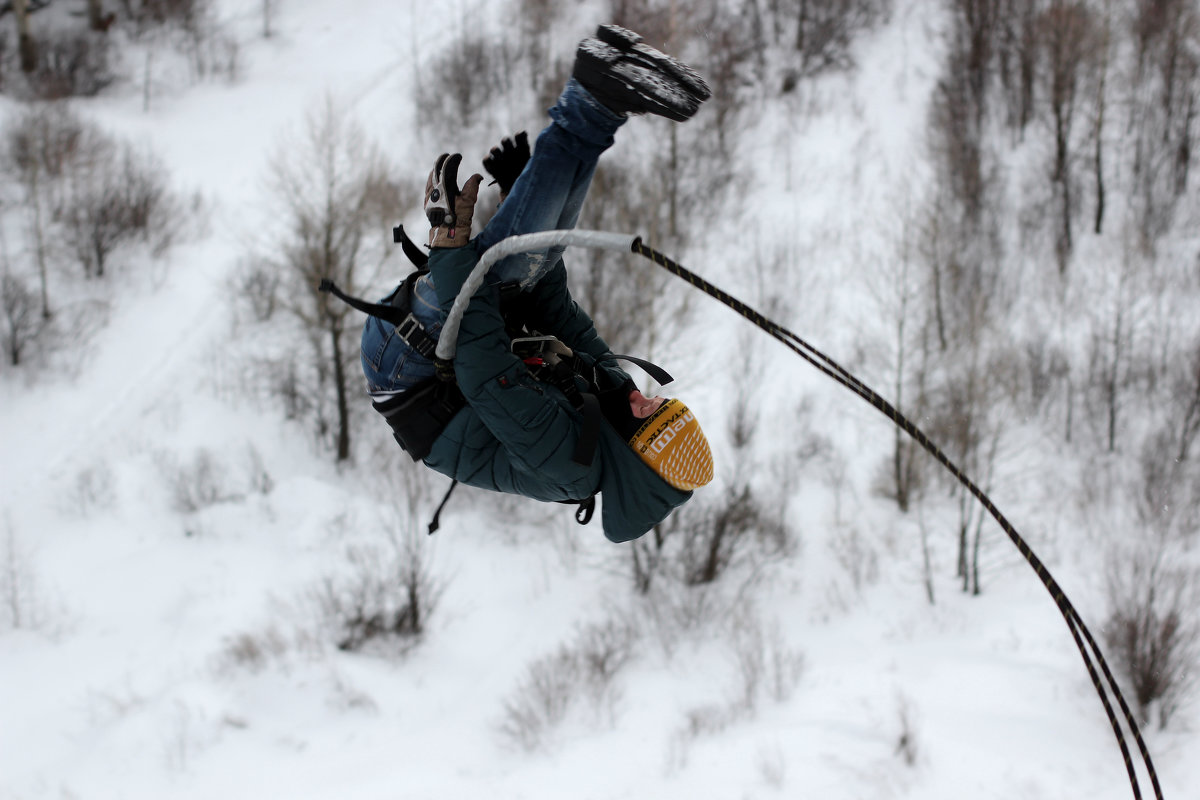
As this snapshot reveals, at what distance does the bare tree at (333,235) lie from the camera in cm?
1356

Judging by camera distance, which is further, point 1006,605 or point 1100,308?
point 1100,308

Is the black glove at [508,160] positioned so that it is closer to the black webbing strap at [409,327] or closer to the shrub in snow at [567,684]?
the black webbing strap at [409,327]

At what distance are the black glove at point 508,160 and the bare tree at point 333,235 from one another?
37.3ft

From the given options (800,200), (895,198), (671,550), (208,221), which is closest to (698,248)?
(800,200)

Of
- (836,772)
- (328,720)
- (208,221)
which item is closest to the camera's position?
(836,772)

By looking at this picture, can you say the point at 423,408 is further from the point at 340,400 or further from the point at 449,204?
the point at 340,400

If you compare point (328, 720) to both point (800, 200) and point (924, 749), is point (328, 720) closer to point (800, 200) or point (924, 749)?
point (924, 749)

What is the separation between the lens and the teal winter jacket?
254 centimetres

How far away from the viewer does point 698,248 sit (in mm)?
17250

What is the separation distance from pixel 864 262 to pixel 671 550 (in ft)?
22.2

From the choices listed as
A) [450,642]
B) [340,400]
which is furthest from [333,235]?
[450,642]

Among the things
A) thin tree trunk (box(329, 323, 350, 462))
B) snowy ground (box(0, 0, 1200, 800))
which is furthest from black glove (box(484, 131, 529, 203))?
thin tree trunk (box(329, 323, 350, 462))

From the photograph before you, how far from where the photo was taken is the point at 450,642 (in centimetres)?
1227

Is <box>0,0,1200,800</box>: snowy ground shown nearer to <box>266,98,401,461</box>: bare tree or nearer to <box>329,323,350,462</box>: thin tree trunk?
<box>329,323,350,462</box>: thin tree trunk
